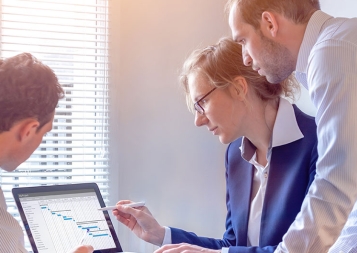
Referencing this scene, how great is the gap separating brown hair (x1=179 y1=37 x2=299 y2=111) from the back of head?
2.39 ft

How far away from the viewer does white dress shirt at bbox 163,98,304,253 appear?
5.96 ft

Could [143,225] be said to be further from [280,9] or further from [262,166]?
[280,9]

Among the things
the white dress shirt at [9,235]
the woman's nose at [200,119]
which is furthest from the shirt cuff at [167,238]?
the white dress shirt at [9,235]

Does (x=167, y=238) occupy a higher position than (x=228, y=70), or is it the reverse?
(x=228, y=70)

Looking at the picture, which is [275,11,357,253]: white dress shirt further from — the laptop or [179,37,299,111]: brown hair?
the laptop

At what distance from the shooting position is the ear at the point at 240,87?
1.87 meters

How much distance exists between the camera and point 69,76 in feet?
7.92

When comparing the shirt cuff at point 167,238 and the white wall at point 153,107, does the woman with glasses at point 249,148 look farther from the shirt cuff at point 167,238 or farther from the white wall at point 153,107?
the white wall at point 153,107

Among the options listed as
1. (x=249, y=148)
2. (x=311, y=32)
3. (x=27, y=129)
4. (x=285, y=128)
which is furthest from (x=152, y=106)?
(x=27, y=129)

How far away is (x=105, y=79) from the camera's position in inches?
97.2

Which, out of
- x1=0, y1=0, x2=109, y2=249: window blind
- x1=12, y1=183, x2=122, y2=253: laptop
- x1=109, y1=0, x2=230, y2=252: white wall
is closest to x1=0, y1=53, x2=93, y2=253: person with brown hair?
x1=12, y1=183, x2=122, y2=253: laptop

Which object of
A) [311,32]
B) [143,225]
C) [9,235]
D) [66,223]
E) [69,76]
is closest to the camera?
[9,235]

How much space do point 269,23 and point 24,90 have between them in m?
0.73

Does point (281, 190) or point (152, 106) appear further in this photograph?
point (152, 106)
